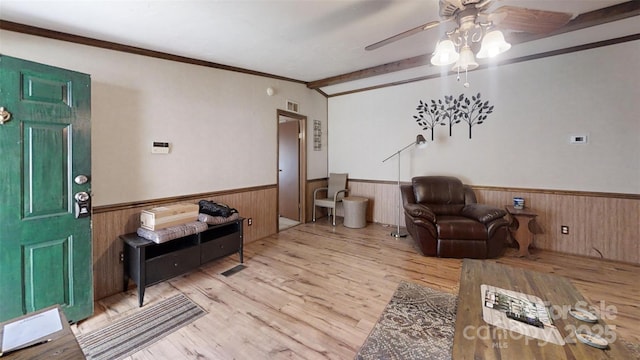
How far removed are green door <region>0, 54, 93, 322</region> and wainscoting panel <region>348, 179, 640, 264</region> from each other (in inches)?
190

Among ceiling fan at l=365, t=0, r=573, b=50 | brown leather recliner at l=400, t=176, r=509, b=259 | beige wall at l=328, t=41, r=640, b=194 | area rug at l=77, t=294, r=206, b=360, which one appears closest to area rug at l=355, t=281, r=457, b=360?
brown leather recliner at l=400, t=176, r=509, b=259

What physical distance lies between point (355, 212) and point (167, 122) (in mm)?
3181

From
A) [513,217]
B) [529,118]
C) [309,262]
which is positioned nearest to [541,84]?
[529,118]

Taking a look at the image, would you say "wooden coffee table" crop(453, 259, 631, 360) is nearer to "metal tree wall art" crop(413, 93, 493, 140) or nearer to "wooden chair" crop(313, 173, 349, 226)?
"metal tree wall art" crop(413, 93, 493, 140)

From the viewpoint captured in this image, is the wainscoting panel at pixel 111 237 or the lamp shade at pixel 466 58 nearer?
the lamp shade at pixel 466 58

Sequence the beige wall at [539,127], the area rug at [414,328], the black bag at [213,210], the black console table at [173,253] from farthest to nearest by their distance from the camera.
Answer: the beige wall at [539,127] < the black bag at [213,210] < the black console table at [173,253] < the area rug at [414,328]

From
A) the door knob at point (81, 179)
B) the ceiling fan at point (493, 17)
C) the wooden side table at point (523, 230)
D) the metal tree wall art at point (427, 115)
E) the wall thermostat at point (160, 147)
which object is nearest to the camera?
the ceiling fan at point (493, 17)

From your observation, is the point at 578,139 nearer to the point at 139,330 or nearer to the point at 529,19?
the point at 529,19

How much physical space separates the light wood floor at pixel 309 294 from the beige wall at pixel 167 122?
1059mm

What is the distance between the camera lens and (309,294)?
7.97 feet

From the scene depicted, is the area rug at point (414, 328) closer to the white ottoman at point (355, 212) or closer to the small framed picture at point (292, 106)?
the white ottoman at point (355, 212)

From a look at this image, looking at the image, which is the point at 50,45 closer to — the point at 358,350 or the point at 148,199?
the point at 148,199

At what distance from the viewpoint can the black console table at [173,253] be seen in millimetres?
2275

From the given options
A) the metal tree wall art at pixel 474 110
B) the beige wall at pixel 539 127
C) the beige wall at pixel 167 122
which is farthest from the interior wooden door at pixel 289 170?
the metal tree wall art at pixel 474 110
